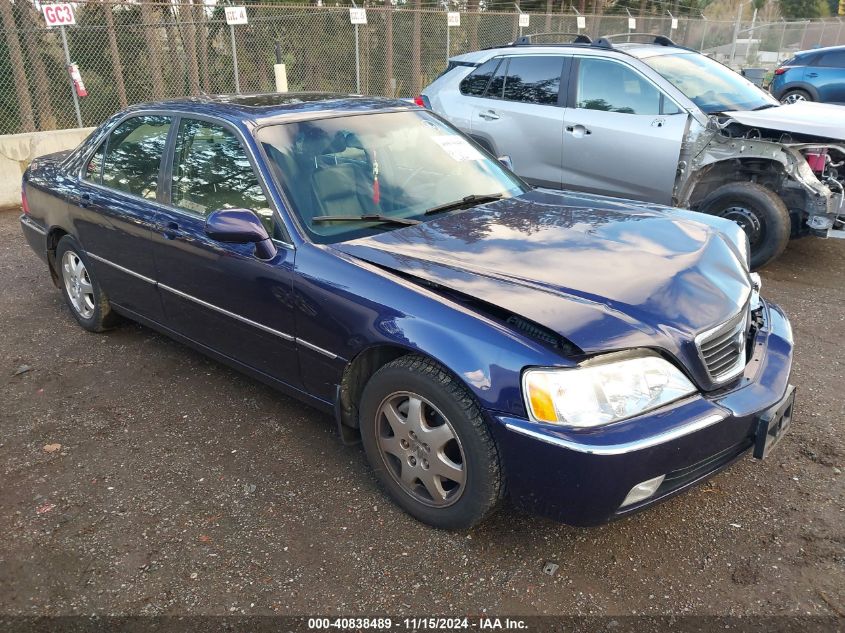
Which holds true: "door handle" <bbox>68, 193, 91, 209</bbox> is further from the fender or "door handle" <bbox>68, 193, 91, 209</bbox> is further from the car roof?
the fender

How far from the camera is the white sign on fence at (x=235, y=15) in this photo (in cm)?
1058

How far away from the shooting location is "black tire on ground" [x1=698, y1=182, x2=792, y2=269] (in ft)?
18.5

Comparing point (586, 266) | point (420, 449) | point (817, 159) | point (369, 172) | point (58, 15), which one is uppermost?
point (58, 15)

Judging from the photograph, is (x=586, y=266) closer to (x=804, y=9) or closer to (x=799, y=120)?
(x=799, y=120)

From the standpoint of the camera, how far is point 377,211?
3209 millimetres

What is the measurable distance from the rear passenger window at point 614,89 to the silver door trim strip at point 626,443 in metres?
4.45

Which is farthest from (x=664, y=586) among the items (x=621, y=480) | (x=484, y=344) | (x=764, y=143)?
(x=764, y=143)

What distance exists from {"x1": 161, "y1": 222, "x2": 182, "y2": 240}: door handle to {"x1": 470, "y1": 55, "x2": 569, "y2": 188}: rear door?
4.09 m

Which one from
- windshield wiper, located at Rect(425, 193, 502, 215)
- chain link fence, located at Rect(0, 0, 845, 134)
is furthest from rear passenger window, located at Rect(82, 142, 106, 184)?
chain link fence, located at Rect(0, 0, 845, 134)

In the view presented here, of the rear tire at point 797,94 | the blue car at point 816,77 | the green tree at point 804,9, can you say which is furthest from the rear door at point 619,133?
the green tree at point 804,9

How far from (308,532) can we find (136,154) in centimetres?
262

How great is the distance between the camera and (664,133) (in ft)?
19.4

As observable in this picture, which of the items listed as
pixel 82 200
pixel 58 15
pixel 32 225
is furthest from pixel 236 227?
pixel 58 15

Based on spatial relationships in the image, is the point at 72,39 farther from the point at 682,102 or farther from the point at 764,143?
the point at 764,143
